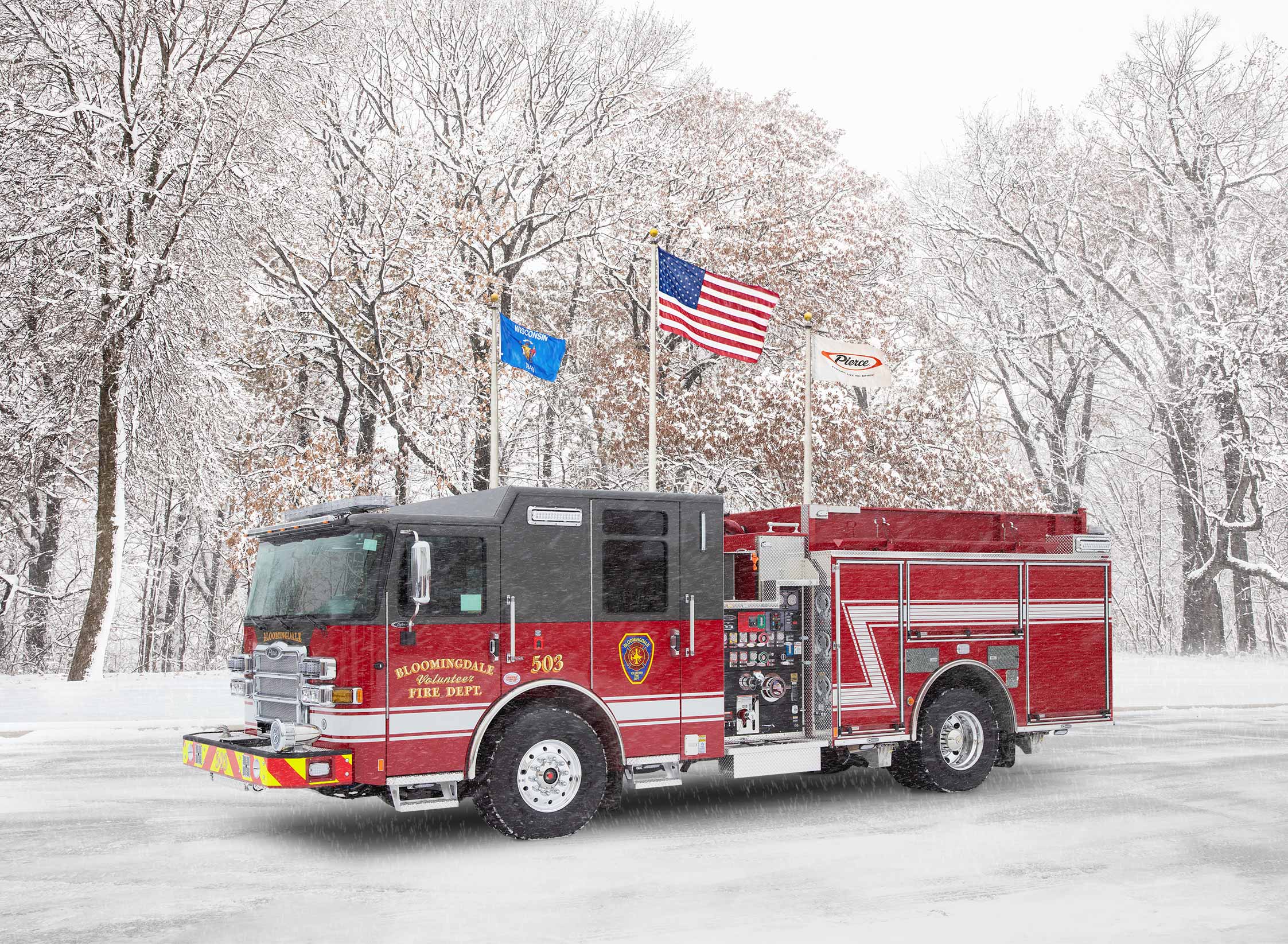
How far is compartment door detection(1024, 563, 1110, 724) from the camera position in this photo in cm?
1227

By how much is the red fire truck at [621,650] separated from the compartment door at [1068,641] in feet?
0.11

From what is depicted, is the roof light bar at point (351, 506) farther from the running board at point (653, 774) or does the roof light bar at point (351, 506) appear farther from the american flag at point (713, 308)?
the american flag at point (713, 308)

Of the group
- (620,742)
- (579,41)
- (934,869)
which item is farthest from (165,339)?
(934,869)

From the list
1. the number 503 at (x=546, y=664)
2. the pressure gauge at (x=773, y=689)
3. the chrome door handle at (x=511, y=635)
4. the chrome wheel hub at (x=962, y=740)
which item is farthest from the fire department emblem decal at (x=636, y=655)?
the chrome wheel hub at (x=962, y=740)

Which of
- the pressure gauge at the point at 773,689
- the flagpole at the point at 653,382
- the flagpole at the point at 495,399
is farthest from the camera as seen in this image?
the flagpole at the point at 495,399

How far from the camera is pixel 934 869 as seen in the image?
8.20m

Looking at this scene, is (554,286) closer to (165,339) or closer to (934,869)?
(165,339)

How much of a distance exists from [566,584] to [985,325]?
84.0ft

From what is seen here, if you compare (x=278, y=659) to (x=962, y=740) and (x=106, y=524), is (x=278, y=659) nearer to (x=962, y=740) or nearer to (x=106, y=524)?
(x=962, y=740)

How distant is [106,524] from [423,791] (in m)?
15.2

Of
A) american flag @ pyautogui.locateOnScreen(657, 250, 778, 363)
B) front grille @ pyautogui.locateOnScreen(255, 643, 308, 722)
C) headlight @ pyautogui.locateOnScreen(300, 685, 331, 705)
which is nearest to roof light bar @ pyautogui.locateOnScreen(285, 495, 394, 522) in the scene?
front grille @ pyautogui.locateOnScreen(255, 643, 308, 722)

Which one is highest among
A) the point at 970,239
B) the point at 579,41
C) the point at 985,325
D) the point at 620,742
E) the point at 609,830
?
the point at 579,41

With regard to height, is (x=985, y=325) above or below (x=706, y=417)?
above

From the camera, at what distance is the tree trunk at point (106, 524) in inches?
856
